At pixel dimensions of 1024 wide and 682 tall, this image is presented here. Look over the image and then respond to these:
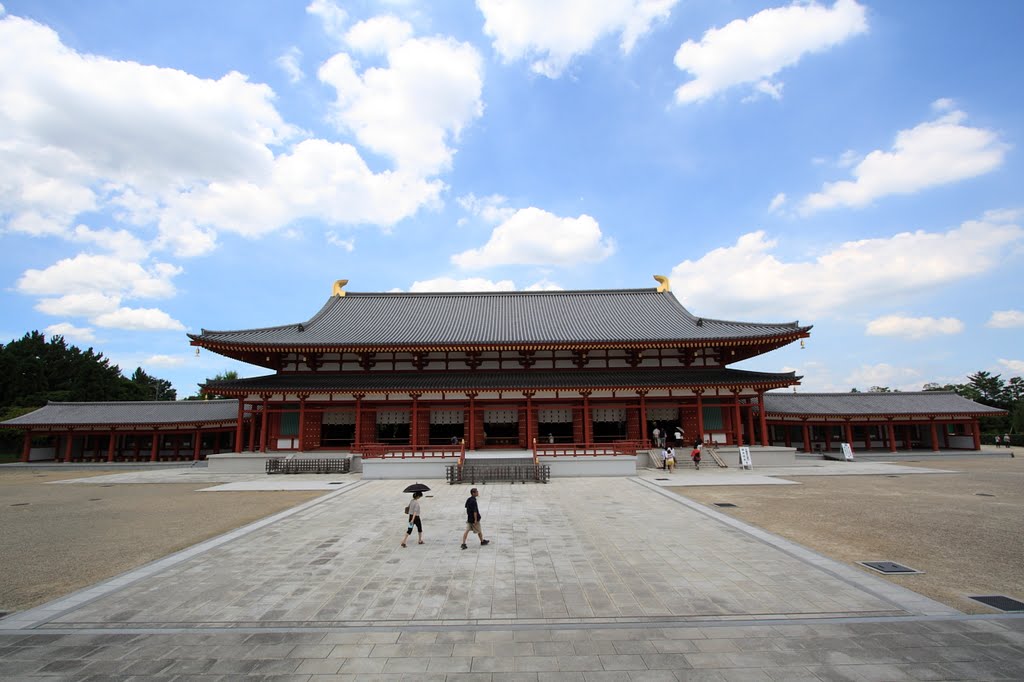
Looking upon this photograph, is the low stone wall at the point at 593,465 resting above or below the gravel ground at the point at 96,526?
above

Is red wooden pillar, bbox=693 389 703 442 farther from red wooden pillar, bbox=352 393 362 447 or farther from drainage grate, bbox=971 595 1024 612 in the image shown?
red wooden pillar, bbox=352 393 362 447

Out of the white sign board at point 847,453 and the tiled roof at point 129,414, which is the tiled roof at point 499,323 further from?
the tiled roof at point 129,414

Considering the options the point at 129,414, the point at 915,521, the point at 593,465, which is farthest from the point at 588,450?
the point at 129,414

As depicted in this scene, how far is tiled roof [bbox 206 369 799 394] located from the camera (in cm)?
2562

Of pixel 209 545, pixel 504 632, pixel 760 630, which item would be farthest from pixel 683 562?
pixel 209 545

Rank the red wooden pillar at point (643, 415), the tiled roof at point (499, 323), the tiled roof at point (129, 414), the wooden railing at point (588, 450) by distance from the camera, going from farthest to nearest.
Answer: the tiled roof at point (129, 414) < the tiled roof at point (499, 323) < the red wooden pillar at point (643, 415) < the wooden railing at point (588, 450)

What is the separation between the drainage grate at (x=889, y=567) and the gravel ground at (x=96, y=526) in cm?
1423

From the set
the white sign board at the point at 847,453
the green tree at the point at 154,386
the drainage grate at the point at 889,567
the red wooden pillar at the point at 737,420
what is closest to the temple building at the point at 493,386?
the red wooden pillar at the point at 737,420

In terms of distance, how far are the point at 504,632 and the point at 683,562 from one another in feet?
14.7

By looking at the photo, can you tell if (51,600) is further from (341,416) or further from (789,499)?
(341,416)

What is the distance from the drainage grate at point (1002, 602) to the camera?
6883 millimetres

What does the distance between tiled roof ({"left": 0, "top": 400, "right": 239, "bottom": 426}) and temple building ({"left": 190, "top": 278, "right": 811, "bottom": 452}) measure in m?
8.12

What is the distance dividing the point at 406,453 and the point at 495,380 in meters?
6.31

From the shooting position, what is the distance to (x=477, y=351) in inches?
1104
